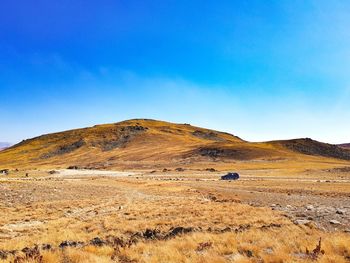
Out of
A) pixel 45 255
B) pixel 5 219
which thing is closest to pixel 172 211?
→ pixel 5 219

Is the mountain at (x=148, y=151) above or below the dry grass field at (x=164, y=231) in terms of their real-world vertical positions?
above

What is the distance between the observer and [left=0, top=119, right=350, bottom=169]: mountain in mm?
113562

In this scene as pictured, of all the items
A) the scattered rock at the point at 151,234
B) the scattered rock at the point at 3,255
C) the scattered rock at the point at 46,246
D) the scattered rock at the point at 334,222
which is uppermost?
the scattered rock at the point at 3,255

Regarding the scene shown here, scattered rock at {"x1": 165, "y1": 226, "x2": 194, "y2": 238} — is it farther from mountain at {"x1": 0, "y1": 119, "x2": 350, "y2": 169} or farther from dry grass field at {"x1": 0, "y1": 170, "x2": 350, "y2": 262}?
mountain at {"x1": 0, "y1": 119, "x2": 350, "y2": 169}

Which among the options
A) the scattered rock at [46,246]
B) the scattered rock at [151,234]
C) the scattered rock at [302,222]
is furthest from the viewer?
the scattered rock at [302,222]

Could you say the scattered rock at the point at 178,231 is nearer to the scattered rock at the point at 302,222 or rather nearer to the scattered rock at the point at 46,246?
the scattered rock at the point at 46,246

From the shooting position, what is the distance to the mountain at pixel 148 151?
113562 mm

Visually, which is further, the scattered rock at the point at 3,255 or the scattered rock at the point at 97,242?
the scattered rock at the point at 97,242

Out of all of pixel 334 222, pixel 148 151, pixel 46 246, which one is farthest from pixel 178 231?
pixel 148 151

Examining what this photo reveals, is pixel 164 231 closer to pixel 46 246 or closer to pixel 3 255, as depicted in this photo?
pixel 46 246

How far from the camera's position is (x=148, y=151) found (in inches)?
5394

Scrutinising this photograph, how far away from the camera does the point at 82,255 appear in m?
12.0

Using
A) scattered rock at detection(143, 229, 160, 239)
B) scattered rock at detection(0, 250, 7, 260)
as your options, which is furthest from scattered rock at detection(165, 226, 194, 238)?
scattered rock at detection(0, 250, 7, 260)

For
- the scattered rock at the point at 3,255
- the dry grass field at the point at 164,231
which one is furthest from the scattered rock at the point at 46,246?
the scattered rock at the point at 3,255
